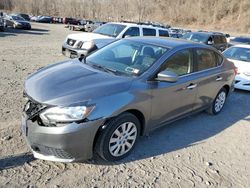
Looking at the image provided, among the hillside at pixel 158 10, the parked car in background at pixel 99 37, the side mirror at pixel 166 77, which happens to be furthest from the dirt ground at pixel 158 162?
the hillside at pixel 158 10

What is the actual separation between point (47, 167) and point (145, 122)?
1532mm

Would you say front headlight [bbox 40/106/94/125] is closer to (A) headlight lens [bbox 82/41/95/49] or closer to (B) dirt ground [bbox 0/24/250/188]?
(B) dirt ground [bbox 0/24/250/188]

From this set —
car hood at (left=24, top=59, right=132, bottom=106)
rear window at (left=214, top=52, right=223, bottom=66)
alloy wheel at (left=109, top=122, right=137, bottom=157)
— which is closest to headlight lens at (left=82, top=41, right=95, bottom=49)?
rear window at (left=214, top=52, right=223, bottom=66)

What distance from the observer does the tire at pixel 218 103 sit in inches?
241

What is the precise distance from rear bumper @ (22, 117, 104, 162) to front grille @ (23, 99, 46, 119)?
0.09 meters

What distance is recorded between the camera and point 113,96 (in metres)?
3.66

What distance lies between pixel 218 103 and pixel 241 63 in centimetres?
342

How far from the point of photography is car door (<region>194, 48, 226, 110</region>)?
5.20 metres

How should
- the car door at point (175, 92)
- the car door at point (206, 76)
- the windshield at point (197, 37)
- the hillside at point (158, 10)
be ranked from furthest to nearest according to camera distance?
1. the hillside at point (158, 10)
2. the windshield at point (197, 37)
3. the car door at point (206, 76)
4. the car door at point (175, 92)

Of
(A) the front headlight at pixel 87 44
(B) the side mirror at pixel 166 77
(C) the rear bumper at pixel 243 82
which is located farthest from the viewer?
(A) the front headlight at pixel 87 44

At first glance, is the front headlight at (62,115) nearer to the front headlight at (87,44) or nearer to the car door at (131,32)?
the front headlight at (87,44)

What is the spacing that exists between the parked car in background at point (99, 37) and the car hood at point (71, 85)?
18.0 feet

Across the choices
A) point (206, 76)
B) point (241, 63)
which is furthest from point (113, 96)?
point (241, 63)

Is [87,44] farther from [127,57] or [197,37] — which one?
[197,37]
